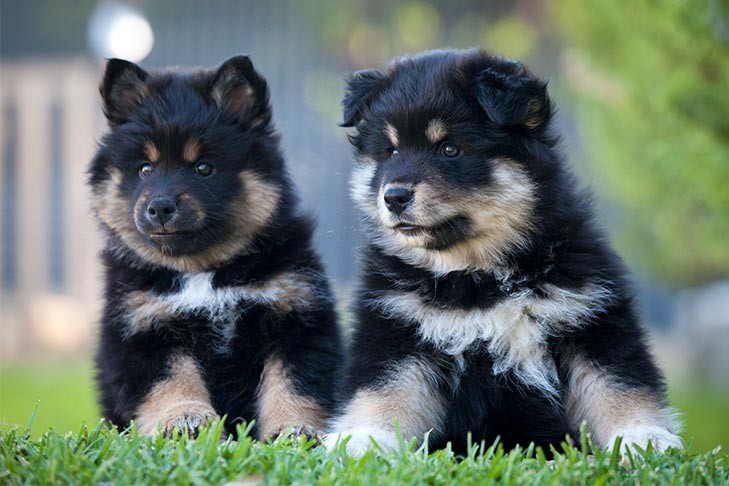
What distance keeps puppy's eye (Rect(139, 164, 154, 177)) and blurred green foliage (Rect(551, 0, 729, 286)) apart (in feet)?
9.71

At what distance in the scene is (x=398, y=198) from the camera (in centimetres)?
444

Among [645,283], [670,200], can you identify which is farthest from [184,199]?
[645,283]

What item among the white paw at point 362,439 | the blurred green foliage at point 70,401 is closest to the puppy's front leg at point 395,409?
the white paw at point 362,439

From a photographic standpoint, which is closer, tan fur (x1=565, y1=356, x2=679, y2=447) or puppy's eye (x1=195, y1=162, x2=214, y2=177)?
tan fur (x1=565, y1=356, x2=679, y2=447)

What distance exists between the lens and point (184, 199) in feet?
16.5

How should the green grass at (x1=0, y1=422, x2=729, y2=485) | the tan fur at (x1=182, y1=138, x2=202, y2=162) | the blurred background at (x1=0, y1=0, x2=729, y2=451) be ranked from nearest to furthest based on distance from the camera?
1. the green grass at (x1=0, y1=422, x2=729, y2=485)
2. the tan fur at (x1=182, y1=138, x2=202, y2=162)
3. the blurred background at (x1=0, y1=0, x2=729, y2=451)

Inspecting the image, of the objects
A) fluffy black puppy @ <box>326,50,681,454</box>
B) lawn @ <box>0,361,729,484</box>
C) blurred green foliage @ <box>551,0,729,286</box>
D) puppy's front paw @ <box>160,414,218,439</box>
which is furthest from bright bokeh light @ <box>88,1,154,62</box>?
lawn @ <box>0,361,729,484</box>

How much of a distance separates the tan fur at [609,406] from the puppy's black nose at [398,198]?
93cm

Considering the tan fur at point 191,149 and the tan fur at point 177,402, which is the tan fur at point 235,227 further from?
the tan fur at point 177,402

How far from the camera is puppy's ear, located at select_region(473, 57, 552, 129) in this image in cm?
442

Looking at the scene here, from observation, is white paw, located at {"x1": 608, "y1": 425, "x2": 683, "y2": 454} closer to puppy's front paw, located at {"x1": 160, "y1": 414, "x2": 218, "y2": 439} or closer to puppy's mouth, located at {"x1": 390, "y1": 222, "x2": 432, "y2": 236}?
puppy's mouth, located at {"x1": 390, "y1": 222, "x2": 432, "y2": 236}

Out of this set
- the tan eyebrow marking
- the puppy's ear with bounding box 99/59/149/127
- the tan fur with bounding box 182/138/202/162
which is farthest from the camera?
the puppy's ear with bounding box 99/59/149/127

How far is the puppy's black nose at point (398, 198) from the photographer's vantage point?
443cm

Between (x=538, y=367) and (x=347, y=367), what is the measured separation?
80 centimetres
